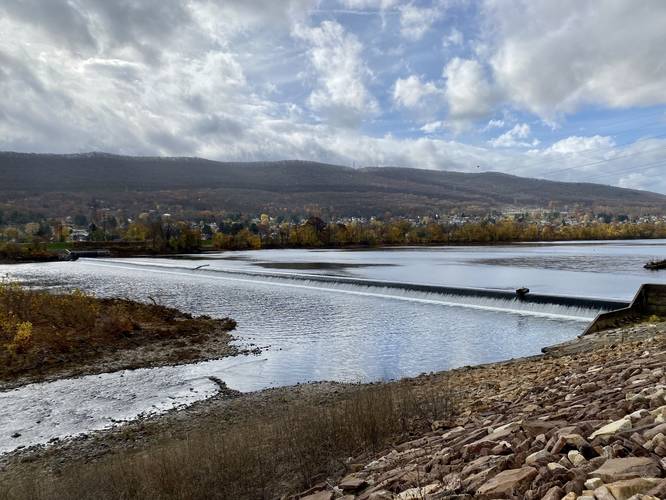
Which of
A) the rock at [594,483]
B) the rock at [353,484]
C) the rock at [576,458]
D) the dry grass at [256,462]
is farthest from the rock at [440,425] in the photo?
the rock at [594,483]

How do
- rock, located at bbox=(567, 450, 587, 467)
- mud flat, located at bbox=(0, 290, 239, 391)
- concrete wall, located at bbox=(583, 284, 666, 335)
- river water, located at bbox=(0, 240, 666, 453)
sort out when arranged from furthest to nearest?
concrete wall, located at bbox=(583, 284, 666, 335) → mud flat, located at bbox=(0, 290, 239, 391) → river water, located at bbox=(0, 240, 666, 453) → rock, located at bbox=(567, 450, 587, 467)

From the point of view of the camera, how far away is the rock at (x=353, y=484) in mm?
5734

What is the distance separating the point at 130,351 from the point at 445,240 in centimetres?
11770

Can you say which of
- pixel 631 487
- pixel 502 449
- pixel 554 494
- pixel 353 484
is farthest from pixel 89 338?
pixel 631 487

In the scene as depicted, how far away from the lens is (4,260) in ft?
280

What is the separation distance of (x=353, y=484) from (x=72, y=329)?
759 inches

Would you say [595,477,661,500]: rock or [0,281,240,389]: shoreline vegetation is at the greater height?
[595,477,661,500]: rock

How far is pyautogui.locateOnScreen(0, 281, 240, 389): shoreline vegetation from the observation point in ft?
56.7

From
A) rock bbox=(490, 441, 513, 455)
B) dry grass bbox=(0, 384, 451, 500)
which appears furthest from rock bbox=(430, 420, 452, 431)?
rock bbox=(490, 441, 513, 455)

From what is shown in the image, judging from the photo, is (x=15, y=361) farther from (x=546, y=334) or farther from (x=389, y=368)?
(x=546, y=334)

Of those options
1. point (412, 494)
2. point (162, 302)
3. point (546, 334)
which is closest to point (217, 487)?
point (412, 494)

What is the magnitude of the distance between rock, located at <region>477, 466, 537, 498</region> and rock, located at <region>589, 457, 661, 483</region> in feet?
1.65

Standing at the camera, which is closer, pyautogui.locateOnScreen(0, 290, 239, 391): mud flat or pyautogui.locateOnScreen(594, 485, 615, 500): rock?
pyautogui.locateOnScreen(594, 485, 615, 500): rock

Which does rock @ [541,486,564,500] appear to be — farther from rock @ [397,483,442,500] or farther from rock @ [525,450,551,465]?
rock @ [397,483,442,500]
